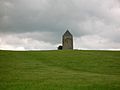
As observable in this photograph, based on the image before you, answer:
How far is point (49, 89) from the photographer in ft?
74.0

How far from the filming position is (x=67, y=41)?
94188 millimetres

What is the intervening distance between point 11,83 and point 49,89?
4.46 meters

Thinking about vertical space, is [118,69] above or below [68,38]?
below

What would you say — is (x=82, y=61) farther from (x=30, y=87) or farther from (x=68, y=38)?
(x=68, y=38)

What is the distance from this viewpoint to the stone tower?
3608 inches

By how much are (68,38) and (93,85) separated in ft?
234

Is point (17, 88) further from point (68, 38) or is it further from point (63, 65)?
point (68, 38)

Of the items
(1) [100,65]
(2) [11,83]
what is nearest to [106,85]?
(2) [11,83]

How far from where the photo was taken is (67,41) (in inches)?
3708

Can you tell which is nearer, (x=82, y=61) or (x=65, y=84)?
(x=65, y=84)

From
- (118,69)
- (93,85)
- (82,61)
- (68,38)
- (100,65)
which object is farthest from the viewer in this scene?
(68,38)

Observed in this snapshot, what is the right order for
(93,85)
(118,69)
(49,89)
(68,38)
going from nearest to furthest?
1. (49,89)
2. (93,85)
3. (118,69)
4. (68,38)

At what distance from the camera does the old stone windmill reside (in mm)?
91750

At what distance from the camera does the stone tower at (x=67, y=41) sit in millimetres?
91650
